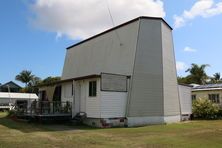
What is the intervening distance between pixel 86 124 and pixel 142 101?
184 inches

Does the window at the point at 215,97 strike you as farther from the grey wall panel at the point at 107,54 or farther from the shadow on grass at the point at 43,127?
the shadow on grass at the point at 43,127

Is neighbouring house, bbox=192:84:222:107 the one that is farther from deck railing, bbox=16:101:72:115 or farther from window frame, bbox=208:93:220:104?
deck railing, bbox=16:101:72:115

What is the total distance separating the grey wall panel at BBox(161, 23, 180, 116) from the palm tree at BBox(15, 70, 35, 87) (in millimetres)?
66529

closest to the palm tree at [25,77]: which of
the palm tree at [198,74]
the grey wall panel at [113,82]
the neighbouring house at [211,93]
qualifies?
the palm tree at [198,74]

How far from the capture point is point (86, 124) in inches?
815

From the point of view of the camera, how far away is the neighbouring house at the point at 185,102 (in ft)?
88.5

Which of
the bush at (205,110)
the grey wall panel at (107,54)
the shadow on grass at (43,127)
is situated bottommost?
the shadow on grass at (43,127)

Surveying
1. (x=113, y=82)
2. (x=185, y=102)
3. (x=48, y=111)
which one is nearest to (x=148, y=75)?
(x=113, y=82)

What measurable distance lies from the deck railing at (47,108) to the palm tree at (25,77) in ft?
209

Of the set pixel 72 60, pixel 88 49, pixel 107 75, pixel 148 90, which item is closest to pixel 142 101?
pixel 148 90

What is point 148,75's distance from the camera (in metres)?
22.1

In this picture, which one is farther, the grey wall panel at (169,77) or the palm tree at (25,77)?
the palm tree at (25,77)

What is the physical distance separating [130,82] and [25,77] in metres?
68.5

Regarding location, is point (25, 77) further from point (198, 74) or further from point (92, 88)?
point (92, 88)
